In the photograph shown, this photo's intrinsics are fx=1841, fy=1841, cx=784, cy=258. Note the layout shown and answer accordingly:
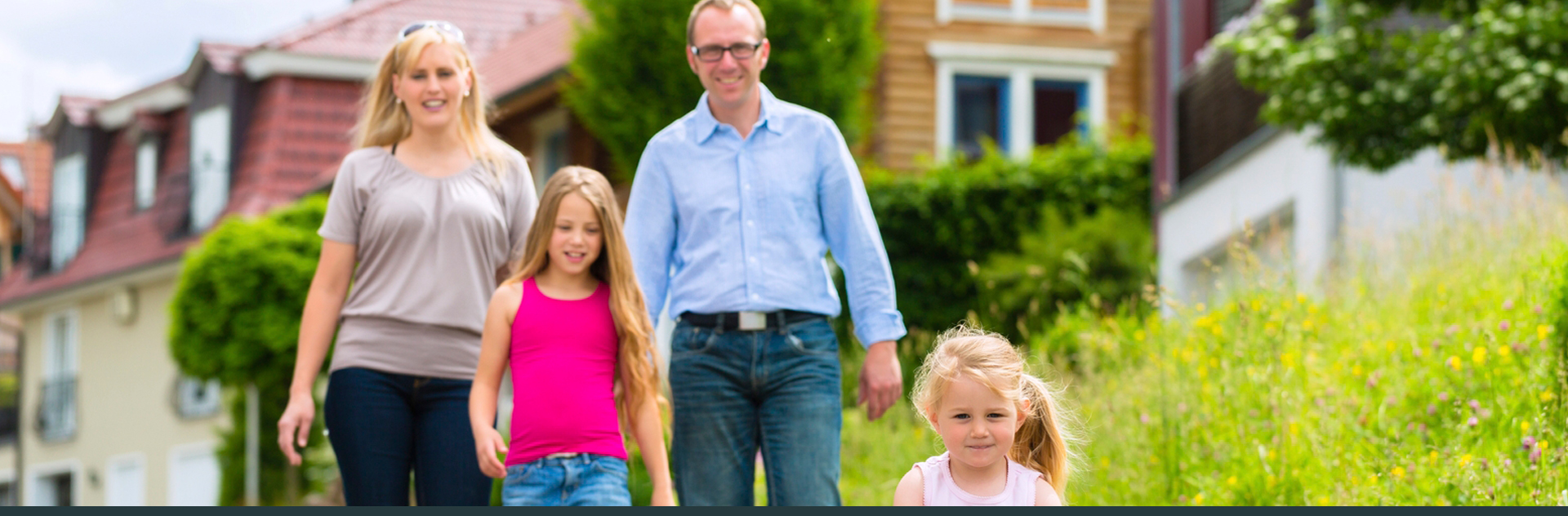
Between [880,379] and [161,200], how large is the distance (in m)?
26.5

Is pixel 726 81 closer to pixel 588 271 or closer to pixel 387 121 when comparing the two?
pixel 588 271

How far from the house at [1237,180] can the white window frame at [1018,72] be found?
4630mm

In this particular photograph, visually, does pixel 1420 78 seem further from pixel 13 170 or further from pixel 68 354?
pixel 13 170

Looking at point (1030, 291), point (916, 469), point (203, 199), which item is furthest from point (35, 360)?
point (916, 469)

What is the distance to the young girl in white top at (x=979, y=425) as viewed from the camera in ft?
11.7

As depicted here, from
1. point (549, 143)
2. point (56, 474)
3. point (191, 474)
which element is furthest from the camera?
point (56, 474)

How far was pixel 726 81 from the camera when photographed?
15.2ft

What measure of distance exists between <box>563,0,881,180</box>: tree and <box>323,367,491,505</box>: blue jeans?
41.1ft

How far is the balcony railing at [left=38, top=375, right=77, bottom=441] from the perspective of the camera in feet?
102

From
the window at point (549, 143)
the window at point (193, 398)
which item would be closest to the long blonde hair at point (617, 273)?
the window at point (549, 143)

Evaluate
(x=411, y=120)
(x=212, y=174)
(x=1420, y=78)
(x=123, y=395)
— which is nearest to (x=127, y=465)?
(x=123, y=395)

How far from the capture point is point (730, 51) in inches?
181

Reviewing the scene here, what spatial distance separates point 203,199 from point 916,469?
1016 inches

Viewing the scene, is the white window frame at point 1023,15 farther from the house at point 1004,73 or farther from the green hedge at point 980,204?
the green hedge at point 980,204
